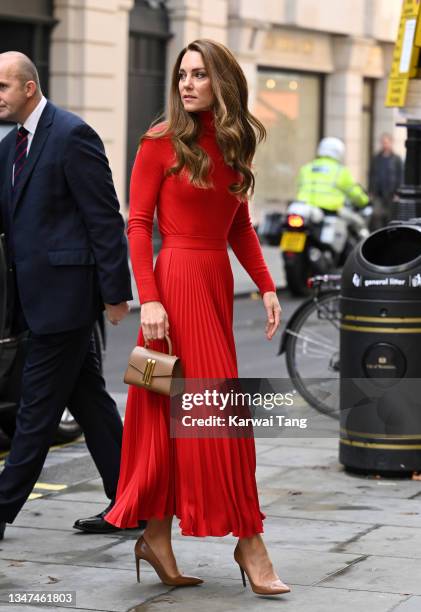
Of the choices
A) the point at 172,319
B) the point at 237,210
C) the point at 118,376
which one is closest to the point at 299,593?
the point at 172,319

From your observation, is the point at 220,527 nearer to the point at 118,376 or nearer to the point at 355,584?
the point at 355,584

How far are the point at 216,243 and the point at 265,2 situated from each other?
21.1m

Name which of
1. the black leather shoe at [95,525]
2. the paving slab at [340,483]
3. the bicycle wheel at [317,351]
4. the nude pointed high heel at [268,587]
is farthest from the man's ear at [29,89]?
the bicycle wheel at [317,351]

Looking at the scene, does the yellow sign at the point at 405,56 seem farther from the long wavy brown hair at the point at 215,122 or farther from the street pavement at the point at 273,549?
the long wavy brown hair at the point at 215,122

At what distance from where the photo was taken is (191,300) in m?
5.12

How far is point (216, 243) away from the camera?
5.18m

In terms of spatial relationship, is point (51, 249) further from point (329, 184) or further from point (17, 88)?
point (329, 184)

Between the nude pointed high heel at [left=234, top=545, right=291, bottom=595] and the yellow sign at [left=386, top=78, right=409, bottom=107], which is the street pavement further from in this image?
the yellow sign at [left=386, top=78, right=409, bottom=107]

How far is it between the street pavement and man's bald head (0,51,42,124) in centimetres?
165

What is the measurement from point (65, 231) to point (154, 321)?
731 mm

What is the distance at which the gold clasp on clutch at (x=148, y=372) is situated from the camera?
197 inches

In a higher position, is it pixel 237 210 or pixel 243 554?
pixel 237 210

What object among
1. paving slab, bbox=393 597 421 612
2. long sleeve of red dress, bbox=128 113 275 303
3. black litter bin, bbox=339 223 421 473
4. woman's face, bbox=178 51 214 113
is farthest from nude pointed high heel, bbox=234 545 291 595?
black litter bin, bbox=339 223 421 473

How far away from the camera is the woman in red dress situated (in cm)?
504
